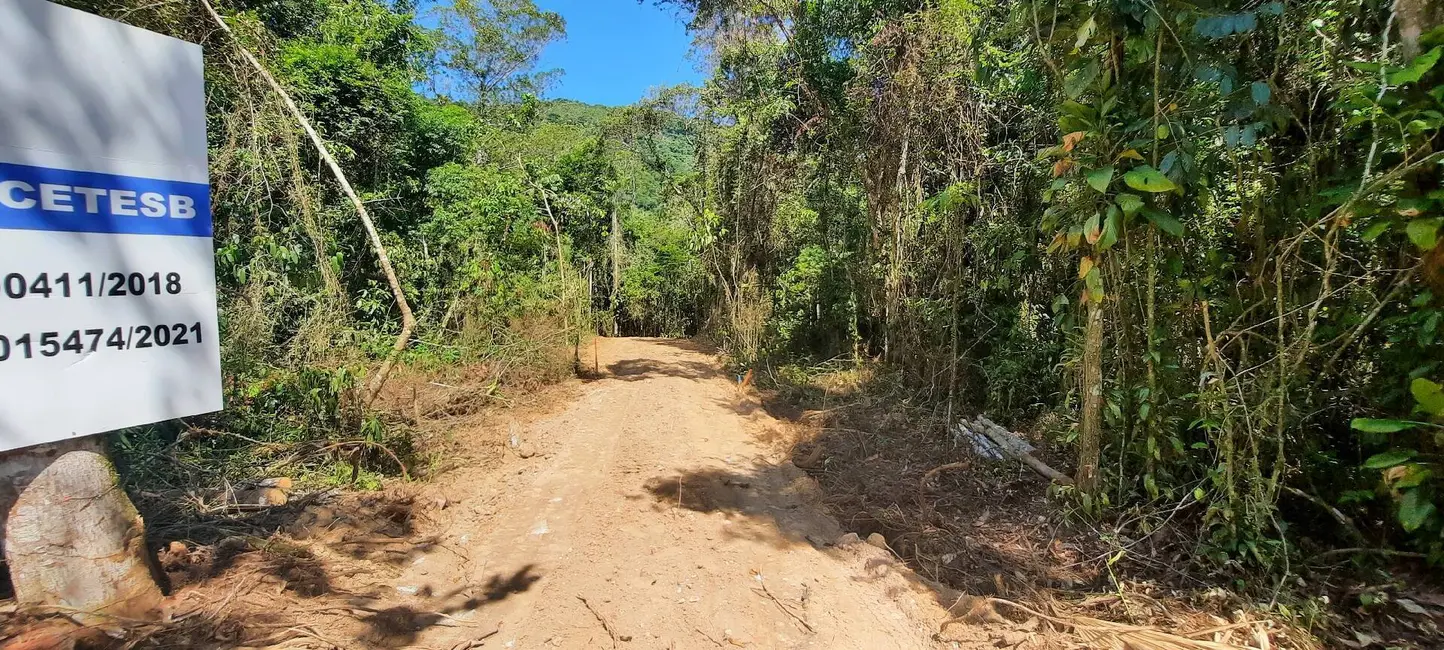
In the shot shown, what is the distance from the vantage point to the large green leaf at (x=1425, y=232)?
2.14 meters

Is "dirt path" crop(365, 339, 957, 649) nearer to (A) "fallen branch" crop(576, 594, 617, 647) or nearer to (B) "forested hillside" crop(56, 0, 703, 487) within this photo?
(A) "fallen branch" crop(576, 594, 617, 647)

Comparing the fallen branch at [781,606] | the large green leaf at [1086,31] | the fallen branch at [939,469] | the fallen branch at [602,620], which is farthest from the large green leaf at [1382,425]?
the fallen branch at [602,620]

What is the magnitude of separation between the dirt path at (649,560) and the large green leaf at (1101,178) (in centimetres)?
207

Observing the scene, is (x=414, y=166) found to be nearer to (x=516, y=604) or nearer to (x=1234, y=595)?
(x=516, y=604)

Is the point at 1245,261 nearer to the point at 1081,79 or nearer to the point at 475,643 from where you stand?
the point at 1081,79

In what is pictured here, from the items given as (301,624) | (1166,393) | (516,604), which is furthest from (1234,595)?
(301,624)

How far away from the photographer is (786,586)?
310 cm

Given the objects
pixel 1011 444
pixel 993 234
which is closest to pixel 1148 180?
pixel 1011 444

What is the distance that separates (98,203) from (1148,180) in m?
4.00

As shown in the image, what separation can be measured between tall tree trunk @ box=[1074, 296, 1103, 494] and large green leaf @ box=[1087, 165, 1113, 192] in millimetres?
Answer: 767

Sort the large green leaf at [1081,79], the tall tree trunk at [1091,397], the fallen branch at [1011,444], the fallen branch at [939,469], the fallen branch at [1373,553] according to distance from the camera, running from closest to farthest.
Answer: the fallen branch at [1373,553] → the large green leaf at [1081,79] → the tall tree trunk at [1091,397] → the fallen branch at [1011,444] → the fallen branch at [939,469]

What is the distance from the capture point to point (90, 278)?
2010 mm

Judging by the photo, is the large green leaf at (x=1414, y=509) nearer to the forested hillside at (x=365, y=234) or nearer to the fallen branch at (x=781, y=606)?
the fallen branch at (x=781, y=606)

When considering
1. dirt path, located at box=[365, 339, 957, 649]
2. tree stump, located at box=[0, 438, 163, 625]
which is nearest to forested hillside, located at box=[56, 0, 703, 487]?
dirt path, located at box=[365, 339, 957, 649]
